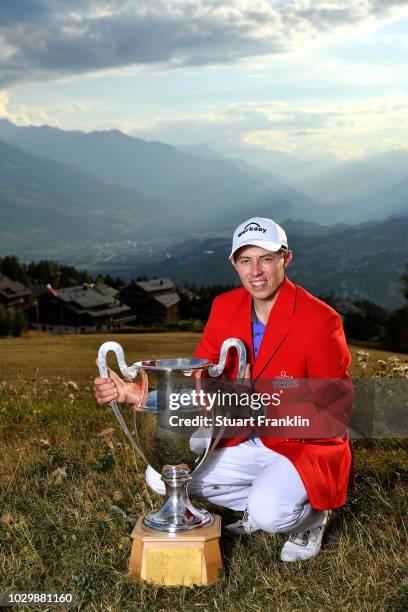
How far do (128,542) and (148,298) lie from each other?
81.4 meters

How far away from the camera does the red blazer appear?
3.63 meters

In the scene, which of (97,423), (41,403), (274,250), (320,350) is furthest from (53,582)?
Result: (41,403)

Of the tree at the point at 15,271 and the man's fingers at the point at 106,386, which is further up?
the tree at the point at 15,271

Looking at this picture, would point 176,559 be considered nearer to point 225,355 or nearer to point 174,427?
point 174,427

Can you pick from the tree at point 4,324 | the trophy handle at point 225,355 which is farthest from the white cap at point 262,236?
the tree at point 4,324

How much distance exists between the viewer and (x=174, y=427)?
352cm

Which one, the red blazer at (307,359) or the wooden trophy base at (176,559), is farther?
the red blazer at (307,359)

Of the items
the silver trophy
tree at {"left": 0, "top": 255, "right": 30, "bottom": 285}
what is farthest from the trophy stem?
tree at {"left": 0, "top": 255, "right": 30, "bottom": 285}

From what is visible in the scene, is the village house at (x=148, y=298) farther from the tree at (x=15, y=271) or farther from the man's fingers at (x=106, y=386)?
the man's fingers at (x=106, y=386)

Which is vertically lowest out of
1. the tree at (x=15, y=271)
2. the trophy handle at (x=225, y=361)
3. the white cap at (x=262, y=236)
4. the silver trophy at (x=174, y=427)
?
the silver trophy at (x=174, y=427)

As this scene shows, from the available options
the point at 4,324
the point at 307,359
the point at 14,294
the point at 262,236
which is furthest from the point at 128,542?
the point at 14,294

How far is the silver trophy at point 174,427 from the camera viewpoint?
11.5 ft

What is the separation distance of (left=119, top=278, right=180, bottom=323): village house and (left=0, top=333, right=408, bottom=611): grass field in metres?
65.7

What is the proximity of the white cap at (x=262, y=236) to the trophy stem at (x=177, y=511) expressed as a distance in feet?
3.81
